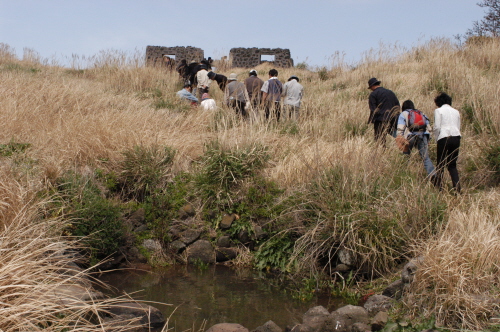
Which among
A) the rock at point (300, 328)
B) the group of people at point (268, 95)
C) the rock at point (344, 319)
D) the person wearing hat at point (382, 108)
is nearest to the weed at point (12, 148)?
the group of people at point (268, 95)

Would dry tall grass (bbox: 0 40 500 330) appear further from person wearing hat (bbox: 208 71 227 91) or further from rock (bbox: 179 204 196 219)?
person wearing hat (bbox: 208 71 227 91)

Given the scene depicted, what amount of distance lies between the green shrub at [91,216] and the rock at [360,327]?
3406mm

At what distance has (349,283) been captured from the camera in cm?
632

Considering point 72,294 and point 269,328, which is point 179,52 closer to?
point 269,328

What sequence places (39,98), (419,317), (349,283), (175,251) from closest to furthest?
(419,317), (349,283), (175,251), (39,98)

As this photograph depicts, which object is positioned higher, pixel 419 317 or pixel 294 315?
pixel 419 317

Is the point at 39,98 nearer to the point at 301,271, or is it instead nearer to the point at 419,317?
the point at 301,271

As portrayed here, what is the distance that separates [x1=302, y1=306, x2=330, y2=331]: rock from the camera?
504cm

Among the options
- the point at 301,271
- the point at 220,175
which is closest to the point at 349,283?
the point at 301,271

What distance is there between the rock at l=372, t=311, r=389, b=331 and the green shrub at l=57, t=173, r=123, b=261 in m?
3.59

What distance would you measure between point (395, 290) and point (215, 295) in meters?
2.19

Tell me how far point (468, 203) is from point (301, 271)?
7.81ft

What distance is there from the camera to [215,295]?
623 centimetres

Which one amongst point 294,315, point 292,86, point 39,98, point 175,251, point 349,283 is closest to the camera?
point 294,315
